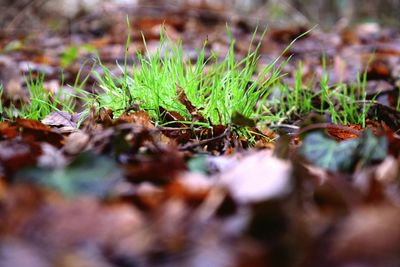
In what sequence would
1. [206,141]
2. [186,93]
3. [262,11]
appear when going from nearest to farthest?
1. [206,141]
2. [186,93]
3. [262,11]

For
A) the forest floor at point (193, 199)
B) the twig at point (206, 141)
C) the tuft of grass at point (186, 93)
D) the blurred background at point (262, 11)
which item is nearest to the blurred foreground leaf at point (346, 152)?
the forest floor at point (193, 199)

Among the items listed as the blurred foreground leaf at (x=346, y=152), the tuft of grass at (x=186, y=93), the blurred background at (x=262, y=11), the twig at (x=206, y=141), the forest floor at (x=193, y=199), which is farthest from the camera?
the blurred background at (x=262, y=11)

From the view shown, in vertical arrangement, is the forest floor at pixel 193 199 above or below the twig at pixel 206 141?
above

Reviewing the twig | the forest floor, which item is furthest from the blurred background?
the forest floor

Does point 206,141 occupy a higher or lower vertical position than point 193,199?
lower

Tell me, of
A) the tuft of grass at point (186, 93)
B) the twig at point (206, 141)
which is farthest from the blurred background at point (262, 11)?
the twig at point (206, 141)

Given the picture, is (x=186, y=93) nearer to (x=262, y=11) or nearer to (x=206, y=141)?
(x=206, y=141)

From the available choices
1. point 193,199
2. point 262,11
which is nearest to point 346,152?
point 193,199

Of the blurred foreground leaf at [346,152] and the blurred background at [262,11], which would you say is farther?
the blurred background at [262,11]

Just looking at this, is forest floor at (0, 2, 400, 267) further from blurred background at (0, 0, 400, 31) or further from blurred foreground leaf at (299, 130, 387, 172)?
blurred background at (0, 0, 400, 31)

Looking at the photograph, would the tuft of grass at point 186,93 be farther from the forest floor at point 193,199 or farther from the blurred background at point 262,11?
the blurred background at point 262,11

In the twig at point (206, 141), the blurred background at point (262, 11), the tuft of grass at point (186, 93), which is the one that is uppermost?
the tuft of grass at point (186, 93)

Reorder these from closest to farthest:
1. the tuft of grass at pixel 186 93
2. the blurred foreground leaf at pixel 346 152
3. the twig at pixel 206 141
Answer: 1. the blurred foreground leaf at pixel 346 152
2. the twig at pixel 206 141
3. the tuft of grass at pixel 186 93

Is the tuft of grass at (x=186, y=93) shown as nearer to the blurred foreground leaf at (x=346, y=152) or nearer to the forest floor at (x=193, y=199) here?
the forest floor at (x=193, y=199)
